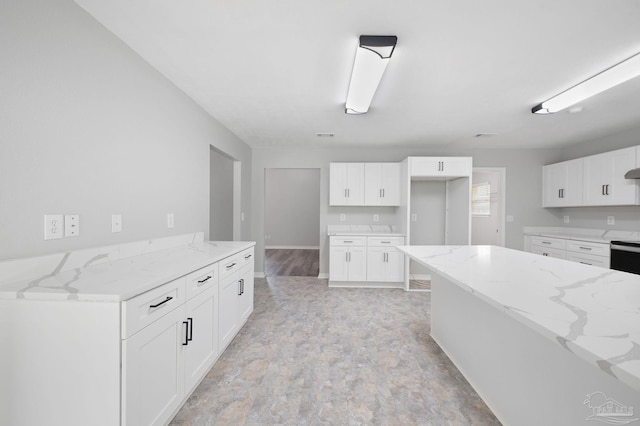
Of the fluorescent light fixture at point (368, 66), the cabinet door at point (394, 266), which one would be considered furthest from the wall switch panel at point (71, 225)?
the cabinet door at point (394, 266)

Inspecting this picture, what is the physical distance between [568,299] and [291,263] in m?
5.30

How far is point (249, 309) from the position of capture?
288 cm

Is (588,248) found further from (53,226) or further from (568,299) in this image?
(53,226)

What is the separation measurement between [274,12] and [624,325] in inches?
80.3

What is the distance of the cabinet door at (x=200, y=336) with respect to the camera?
1.62 meters

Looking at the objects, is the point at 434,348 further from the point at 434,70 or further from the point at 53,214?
the point at 53,214

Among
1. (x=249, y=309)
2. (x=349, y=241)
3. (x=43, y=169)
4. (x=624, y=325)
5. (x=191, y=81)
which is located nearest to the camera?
(x=624, y=325)

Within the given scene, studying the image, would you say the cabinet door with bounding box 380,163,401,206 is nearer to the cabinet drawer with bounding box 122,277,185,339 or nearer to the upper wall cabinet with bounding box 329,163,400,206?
the upper wall cabinet with bounding box 329,163,400,206

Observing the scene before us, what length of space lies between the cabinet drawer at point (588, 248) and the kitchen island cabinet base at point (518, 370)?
279 cm

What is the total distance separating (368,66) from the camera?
1911mm

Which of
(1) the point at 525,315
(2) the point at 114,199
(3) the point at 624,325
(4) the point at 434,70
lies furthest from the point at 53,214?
(4) the point at 434,70

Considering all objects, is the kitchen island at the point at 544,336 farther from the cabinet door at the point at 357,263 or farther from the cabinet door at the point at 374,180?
the cabinet door at the point at 374,180

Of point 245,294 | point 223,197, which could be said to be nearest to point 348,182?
point 223,197

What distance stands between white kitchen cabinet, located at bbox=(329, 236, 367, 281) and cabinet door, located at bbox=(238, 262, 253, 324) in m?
1.60
